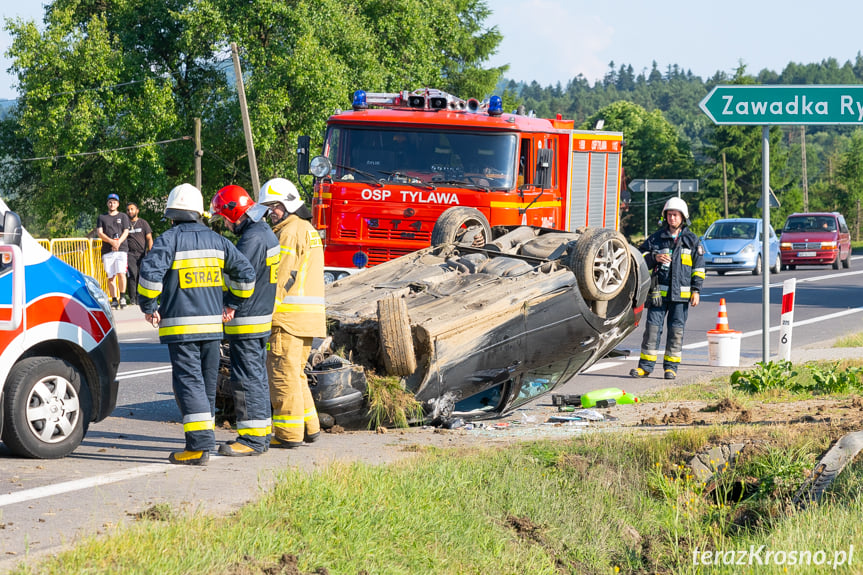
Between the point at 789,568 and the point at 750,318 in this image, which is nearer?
the point at 789,568

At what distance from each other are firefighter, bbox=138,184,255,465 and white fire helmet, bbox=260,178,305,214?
74cm

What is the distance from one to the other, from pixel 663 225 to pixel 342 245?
3637 mm

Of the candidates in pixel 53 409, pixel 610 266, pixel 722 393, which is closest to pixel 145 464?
pixel 53 409

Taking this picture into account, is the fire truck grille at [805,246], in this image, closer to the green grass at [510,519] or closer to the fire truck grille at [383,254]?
the fire truck grille at [383,254]

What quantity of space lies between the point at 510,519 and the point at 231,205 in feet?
9.22

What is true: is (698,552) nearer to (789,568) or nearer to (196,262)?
(789,568)

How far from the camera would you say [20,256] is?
6477 millimetres

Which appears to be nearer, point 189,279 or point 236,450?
point 189,279

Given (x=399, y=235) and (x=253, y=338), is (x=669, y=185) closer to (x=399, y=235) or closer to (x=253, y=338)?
(x=399, y=235)

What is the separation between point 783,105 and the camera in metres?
10.0

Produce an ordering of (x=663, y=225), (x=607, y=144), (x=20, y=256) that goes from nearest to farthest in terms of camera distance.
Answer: (x=20, y=256) → (x=663, y=225) → (x=607, y=144)

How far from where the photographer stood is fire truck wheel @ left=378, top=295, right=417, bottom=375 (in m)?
7.49

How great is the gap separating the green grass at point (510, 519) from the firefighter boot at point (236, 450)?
1.01 m

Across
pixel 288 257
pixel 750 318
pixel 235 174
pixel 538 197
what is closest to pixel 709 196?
pixel 235 174
